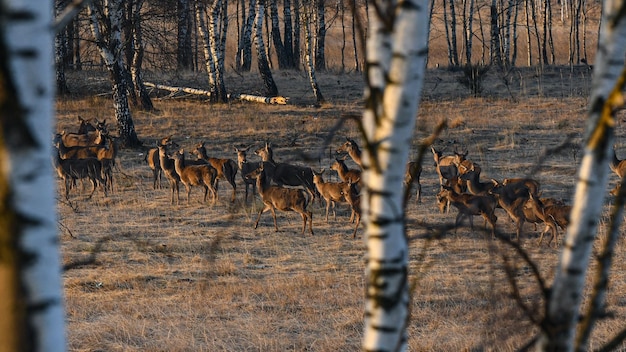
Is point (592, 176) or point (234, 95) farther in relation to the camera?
point (234, 95)

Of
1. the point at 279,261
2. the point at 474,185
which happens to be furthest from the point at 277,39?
the point at 279,261

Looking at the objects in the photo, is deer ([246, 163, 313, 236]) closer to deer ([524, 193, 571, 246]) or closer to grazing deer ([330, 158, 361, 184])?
grazing deer ([330, 158, 361, 184])

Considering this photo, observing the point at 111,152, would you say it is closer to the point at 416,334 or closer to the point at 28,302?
the point at 416,334

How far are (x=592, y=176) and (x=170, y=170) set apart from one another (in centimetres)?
1380

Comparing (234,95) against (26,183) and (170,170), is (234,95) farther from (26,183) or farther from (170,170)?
(26,183)

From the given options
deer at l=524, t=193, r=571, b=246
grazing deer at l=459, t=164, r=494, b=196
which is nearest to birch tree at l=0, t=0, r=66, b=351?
deer at l=524, t=193, r=571, b=246

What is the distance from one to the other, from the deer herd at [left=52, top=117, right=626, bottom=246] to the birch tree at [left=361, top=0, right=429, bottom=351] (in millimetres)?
9034

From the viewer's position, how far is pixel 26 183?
1882 mm

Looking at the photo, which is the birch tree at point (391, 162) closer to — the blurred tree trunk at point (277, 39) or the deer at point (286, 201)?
the deer at point (286, 201)

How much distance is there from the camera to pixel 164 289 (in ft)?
33.1

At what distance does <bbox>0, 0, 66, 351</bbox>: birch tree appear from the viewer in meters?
1.85

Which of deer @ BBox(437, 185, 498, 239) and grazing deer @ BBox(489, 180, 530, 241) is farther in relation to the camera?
grazing deer @ BBox(489, 180, 530, 241)

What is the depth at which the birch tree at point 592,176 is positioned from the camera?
2.68 meters

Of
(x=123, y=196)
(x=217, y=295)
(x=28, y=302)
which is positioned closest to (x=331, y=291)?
(x=217, y=295)
